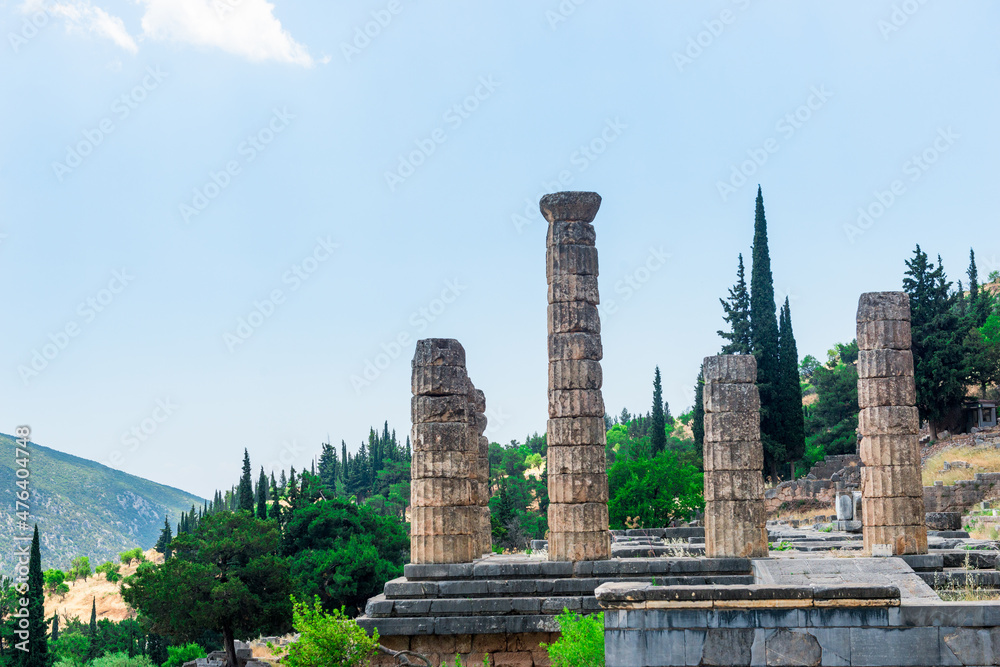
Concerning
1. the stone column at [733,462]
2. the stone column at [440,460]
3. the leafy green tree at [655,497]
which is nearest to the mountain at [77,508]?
the leafy green tree at [655,497]

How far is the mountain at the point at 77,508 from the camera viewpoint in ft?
285

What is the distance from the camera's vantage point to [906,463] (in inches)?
642

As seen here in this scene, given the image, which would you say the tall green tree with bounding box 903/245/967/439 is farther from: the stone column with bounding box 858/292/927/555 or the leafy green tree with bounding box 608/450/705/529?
the stone column with bounding box 858/292/927/555

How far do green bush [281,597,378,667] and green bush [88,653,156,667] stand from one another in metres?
19.3

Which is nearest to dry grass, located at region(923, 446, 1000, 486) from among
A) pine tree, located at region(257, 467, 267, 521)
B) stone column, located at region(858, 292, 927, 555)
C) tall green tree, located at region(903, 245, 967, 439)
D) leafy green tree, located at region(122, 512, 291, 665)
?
tall green tree, located at region(903, 245, 967, 439)

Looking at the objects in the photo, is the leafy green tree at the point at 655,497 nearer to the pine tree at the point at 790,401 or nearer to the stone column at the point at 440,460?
the pine tree at the point at 790,401

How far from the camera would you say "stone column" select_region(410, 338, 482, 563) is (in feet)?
54.6

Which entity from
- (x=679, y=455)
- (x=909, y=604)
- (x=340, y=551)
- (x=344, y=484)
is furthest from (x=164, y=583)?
(x=344, y=484)

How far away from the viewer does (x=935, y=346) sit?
44062mm

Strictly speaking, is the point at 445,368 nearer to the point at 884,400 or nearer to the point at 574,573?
the point at 574,573

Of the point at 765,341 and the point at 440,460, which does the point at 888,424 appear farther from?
the point at 765,341

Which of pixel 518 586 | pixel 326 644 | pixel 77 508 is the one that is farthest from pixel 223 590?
pixel 77 508

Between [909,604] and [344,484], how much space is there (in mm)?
58727

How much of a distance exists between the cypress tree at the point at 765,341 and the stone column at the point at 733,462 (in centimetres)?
2914
